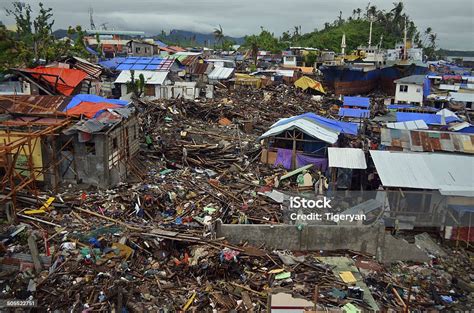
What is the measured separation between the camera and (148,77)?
104ft

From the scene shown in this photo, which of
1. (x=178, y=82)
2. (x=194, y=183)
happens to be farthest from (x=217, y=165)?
(x=178, y=82)

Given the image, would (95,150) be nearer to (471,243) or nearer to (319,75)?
(471,243)

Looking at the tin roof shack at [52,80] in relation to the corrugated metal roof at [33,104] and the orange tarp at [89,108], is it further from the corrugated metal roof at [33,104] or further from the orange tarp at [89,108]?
the orange tarp at [89,108]

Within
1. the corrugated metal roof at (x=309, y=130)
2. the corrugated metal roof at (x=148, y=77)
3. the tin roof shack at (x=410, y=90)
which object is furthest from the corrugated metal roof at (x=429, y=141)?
the tin roof shack at (x=410, y=90)

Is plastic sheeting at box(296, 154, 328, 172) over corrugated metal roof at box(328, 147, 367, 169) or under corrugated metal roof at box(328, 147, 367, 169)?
under

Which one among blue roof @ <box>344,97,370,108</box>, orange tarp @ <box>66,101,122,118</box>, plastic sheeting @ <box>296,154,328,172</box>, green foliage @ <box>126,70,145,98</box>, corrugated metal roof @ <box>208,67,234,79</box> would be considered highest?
corrugated metal roof @ <box>208,67,234,79</box>

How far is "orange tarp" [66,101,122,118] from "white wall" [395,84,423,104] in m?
29.8

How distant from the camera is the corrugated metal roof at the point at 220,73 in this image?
1561 inches

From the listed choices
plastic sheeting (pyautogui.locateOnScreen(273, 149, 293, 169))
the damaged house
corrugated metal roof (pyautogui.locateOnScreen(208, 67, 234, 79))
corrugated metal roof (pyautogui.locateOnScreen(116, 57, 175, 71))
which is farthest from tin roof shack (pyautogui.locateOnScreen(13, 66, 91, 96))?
corrugated metal roof (pyautogui.locateOnScreen(208, 67, 234, 79))

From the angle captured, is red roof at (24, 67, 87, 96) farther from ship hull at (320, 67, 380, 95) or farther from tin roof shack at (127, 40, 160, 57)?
tin roof shack at (127, 40, 160, 57)

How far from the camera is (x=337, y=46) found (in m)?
85.7

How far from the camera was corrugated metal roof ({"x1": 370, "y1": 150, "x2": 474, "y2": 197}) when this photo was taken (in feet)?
40.3

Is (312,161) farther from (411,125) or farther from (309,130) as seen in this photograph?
(411,125)

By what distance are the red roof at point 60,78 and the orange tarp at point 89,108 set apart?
6622 millimetres
